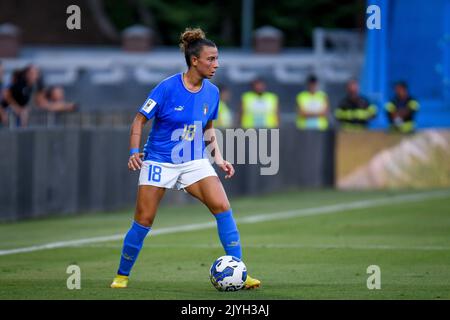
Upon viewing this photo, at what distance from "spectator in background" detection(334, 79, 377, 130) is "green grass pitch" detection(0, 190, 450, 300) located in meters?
5.91

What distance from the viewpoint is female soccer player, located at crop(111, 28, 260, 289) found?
11.1 meters

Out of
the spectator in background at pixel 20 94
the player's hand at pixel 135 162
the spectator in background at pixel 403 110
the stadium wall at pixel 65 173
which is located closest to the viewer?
the player's hand at pixel 135 162

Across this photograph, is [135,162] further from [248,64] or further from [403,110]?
[248,64]

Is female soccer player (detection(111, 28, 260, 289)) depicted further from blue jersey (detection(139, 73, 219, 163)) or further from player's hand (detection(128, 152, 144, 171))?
player's hand (detection(128, 152, 144, 171))

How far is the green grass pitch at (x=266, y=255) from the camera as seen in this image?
36.4ft

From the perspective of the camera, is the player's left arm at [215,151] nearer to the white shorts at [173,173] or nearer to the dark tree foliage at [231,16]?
the white shorts at [173,173]

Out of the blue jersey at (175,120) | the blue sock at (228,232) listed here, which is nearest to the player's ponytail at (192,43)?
the blue jersey at (175,120)

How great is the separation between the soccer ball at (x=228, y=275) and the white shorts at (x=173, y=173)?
2.47 ft

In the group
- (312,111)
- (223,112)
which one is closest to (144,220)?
(223,112)

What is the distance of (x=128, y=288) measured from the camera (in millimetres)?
11211

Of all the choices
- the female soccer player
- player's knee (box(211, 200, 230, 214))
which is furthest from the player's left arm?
player's knee (box(211, 200, 230, 214))

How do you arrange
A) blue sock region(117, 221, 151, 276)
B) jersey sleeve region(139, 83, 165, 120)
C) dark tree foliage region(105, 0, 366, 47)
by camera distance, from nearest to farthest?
1. jersey sleeve region(139, 83, 165, 120)
2. blue sock region(117, 221, 151, 276)
3. dark tree foliage region(105, 0, 366, 47)

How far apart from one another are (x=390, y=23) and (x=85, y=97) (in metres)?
14.9

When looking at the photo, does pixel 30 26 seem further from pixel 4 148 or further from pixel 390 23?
pixel 4 148
